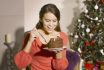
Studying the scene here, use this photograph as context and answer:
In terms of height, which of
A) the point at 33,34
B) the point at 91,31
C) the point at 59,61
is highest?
the point at 33,34

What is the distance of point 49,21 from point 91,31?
1357 mm

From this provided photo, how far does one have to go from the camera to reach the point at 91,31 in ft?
10.4

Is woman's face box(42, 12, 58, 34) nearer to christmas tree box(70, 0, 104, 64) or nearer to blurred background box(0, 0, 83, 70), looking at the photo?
blurred background box(0, 0, 83, 70)

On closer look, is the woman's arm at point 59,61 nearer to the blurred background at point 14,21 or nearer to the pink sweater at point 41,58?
the pink sweater at point 41,58

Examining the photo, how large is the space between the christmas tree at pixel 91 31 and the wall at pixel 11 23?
0.76m

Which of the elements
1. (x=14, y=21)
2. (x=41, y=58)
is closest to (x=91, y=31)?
(x=14, y=21)

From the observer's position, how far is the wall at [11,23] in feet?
9.75

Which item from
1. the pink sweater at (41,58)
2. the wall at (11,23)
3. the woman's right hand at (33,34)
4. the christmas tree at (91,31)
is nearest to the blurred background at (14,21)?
the wall at (11,23)

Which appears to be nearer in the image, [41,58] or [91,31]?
[41,58]

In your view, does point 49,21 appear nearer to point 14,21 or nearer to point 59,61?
point 59,61

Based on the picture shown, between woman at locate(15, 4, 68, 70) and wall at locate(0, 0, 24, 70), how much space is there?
100 centimetres

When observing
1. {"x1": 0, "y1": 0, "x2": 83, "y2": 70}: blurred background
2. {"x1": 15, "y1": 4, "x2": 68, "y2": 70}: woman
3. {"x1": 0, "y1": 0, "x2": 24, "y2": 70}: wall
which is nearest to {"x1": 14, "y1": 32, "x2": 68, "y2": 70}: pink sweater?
{"x1": 15, "y1": 4, "x2": 68, "y2": 70}: woman

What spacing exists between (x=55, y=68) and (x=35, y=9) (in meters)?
→ 1.45

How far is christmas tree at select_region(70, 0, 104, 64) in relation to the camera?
310 centimetres
